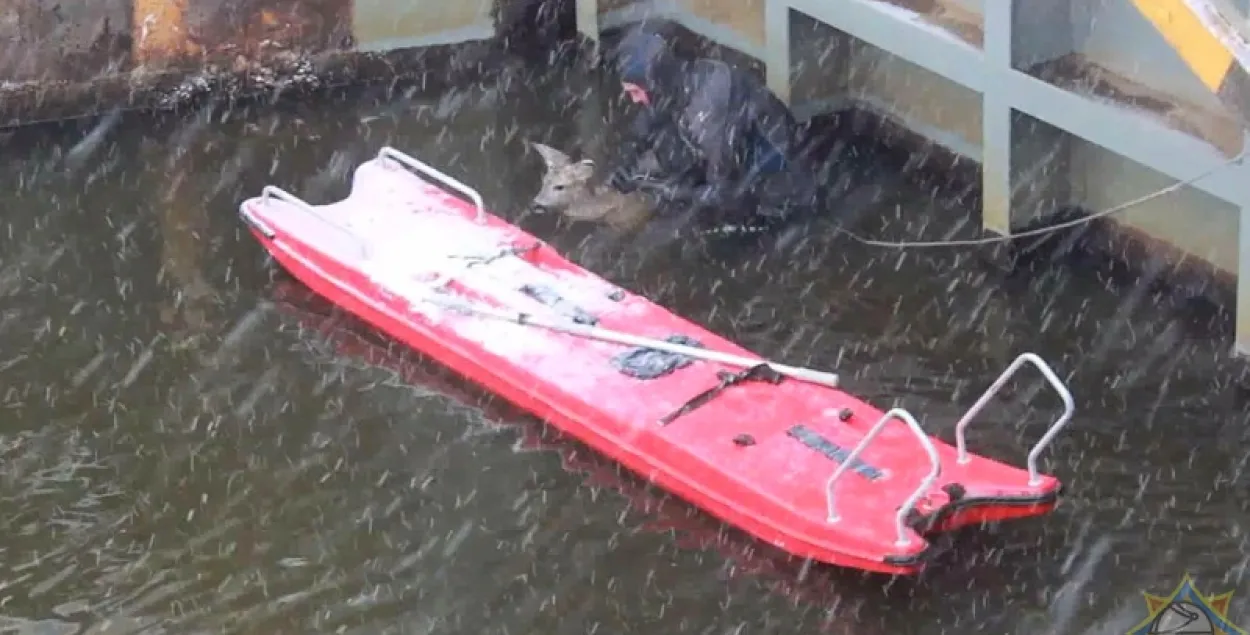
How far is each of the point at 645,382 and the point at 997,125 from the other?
8.87 ft

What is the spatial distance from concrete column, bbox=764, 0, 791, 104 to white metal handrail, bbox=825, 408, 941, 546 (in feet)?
15.2

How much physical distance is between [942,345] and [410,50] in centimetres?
522

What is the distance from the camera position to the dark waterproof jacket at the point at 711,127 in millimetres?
9844

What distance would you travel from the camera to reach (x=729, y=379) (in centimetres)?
765

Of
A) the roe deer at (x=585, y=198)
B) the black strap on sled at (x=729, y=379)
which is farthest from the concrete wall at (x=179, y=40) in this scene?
the black strap on sled at (x=729, y=379)

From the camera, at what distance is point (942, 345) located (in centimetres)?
870

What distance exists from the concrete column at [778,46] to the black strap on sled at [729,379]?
3805 mm

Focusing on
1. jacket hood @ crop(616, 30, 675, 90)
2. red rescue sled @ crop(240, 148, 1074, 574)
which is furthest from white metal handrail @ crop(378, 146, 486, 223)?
jacket hood @ crop(616, 30, 675, 90)

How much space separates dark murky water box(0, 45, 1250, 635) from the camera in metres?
6.91

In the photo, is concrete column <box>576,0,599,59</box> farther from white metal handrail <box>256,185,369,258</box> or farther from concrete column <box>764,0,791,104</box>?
white metal handrail <box>256,185,369,258</box>

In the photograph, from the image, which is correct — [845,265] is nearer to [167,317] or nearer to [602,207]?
[602,207]

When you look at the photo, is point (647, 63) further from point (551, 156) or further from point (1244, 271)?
point (1244, 271)

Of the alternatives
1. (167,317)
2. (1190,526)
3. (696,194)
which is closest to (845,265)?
(696,194)

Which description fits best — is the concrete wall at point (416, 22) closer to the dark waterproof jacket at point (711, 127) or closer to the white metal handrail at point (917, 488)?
the dark waterproof jacket at point (711, 127)
